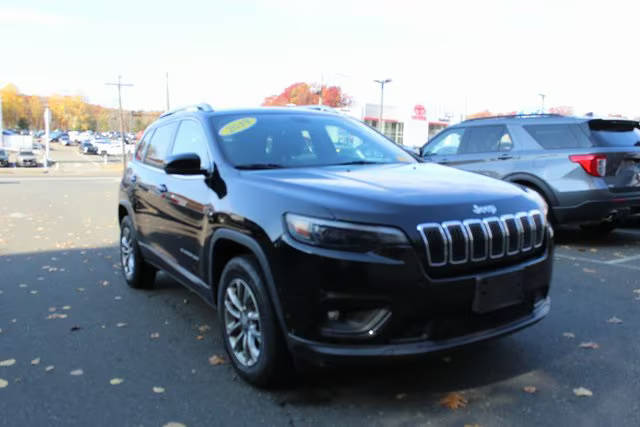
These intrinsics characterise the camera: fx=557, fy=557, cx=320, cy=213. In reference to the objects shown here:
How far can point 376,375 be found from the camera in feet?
11.7

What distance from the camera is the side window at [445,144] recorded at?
915 cm

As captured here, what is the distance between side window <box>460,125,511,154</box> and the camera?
8.43 m

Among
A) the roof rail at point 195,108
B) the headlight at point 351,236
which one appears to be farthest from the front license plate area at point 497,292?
the roof rail at point 195,108

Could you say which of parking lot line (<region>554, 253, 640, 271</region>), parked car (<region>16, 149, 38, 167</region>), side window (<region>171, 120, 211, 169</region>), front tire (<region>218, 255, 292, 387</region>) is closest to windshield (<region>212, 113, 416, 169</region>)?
side window (<region>171, 120, 211, 169</region>)

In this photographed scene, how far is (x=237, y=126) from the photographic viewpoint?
423 centimetres

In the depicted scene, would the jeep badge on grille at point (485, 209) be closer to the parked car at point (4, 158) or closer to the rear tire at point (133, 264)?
the rear tire at point (133, 264)

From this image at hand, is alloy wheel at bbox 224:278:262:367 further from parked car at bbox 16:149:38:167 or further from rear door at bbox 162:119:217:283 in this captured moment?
parked car at bbox 16:149:38:167

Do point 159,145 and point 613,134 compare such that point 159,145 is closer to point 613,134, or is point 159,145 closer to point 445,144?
point 445,144

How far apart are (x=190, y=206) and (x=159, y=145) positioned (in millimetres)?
1534

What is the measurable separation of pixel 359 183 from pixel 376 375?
4.10 feet

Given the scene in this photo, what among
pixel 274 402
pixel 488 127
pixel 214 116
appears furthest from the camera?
pixel 488 127

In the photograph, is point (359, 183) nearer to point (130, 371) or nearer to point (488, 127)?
point (130, 371)

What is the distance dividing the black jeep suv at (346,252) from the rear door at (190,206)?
0.07ft

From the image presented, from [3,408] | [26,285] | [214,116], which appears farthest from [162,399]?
[26,285]
